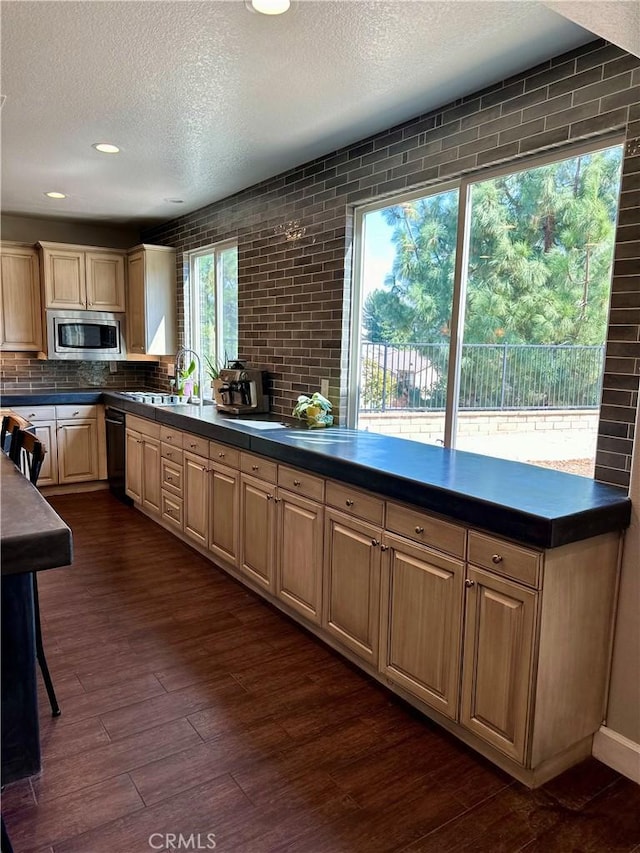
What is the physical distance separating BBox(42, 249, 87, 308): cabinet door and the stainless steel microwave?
0.10 meters

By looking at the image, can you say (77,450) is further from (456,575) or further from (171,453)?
(456,575)

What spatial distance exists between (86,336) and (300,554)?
12.3 feet

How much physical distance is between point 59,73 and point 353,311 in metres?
1.88

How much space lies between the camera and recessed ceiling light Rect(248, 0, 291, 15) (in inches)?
76.2

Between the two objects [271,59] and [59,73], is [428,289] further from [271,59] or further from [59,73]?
[59,73]

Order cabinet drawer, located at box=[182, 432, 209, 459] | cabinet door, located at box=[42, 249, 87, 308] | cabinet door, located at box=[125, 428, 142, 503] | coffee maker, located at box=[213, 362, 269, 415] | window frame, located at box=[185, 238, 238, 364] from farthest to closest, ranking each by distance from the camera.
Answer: cabinet door, located at box=[42, 249, 87, 308] → window frame, located at box=[185, 238, 238, 364] → cabinet door, located at box=[125, 428, 142, 503] → coffee maker, located at box=[213, 362, 269, 415] → cabinet drawer, located at box=[182, 432, 209, 459]

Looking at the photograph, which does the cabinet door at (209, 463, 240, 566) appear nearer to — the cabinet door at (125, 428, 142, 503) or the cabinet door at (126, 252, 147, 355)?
the cabinet door at (125, 428, 142, 503)

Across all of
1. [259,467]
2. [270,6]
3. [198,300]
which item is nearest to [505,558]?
[259,467]

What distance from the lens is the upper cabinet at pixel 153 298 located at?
5.45 m

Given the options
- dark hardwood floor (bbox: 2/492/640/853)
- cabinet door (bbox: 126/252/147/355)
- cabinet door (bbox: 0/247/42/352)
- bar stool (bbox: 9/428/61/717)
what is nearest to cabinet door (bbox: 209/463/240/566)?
dark hardwood floor (bbox: 2/492/640/853)

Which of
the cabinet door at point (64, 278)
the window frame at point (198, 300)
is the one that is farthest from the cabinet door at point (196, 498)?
the cabinet door at point (64, 278)

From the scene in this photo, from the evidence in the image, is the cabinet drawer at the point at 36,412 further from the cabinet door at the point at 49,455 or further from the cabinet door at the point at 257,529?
the cabinet door at the point at 257,529

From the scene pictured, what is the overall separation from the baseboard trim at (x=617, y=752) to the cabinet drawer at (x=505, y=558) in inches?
28.6

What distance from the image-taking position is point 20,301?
541 centimetres
